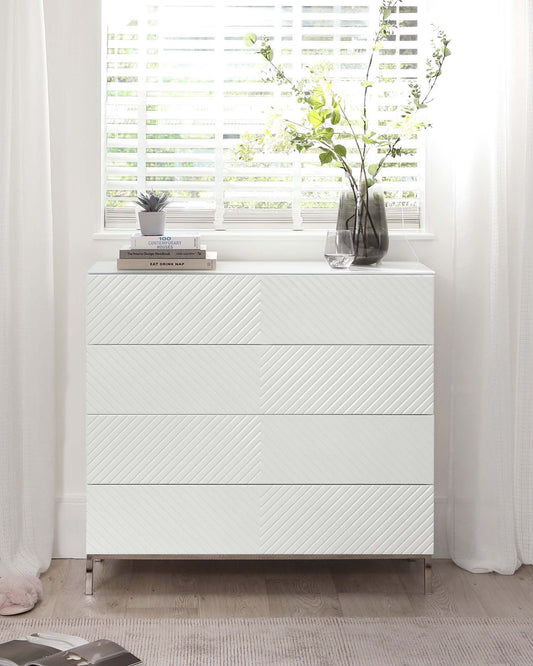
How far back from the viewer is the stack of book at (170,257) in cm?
260

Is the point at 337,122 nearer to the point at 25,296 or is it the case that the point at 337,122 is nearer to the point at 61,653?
the point at 25,296

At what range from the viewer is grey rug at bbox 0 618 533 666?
7.59 feet

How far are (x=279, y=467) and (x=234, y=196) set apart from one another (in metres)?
0.94

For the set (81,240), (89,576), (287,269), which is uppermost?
(81,240)

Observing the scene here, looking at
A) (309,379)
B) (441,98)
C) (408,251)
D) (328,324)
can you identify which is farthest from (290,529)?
(441,98)

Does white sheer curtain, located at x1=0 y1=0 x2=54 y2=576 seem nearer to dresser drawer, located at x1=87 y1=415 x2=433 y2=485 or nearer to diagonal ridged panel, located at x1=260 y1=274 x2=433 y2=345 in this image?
dresser drawer, located at x1=87 y1=415 x2=433 y2=485

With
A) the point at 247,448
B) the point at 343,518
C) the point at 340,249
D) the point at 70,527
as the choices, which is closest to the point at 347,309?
the point at 340,249

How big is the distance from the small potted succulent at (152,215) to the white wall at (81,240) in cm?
23

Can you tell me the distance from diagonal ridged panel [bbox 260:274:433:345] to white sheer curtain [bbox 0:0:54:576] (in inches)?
28.6

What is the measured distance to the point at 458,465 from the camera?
9.52 ft

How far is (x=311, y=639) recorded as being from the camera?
2.41 meters

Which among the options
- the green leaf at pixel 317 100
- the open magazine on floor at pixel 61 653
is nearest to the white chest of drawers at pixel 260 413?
the green leaf at pixel 317 100

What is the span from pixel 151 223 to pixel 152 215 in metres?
0.02

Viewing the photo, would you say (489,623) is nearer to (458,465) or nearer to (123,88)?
(458,465)
